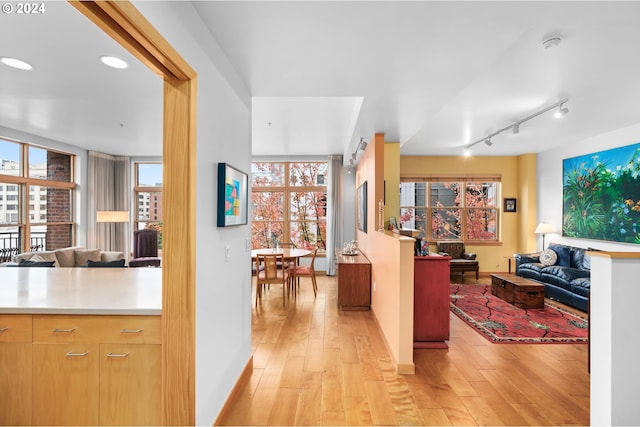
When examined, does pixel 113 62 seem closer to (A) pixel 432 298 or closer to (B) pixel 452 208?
(A) pixel 432 298

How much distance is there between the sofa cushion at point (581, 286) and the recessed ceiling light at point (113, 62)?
239 inches

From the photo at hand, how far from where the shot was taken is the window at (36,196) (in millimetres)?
5039

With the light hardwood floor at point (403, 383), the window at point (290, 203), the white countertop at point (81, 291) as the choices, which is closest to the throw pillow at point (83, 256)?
the window at point (290, 203)

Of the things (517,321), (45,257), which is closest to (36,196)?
(45,257)

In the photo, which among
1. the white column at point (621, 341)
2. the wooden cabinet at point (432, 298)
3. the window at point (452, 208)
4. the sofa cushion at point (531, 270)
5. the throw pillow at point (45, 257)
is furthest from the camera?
the window at point (452, 208)

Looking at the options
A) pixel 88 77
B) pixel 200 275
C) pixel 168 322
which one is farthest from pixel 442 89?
pixel 88 77

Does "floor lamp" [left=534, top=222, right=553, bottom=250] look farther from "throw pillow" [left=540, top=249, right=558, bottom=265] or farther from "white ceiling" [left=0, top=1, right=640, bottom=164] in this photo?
"white ceiling" [left=0, top=1, right=640, bottom=164]

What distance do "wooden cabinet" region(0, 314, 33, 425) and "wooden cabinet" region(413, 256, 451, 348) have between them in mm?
3064

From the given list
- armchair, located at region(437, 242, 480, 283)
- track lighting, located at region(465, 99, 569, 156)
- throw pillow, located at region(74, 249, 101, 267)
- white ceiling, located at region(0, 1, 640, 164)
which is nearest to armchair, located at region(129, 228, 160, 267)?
throw pillow, located at region(74, 249, 101, 267)

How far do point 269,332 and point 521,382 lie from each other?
2509 mm

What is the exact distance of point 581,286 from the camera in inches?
173

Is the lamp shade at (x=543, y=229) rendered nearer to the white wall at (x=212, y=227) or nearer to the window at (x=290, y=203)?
the window at (x=290, y=203)

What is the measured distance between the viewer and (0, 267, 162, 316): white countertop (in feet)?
5.39

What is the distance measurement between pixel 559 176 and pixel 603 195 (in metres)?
1.11
